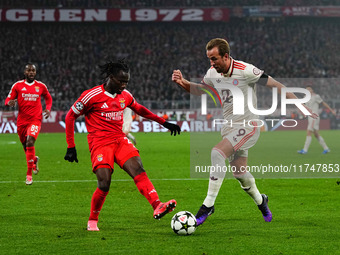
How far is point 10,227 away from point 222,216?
8.86 ft

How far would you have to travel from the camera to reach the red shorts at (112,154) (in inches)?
289

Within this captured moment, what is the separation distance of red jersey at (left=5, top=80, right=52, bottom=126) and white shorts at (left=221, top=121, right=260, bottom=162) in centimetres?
623

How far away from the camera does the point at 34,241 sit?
670 cm

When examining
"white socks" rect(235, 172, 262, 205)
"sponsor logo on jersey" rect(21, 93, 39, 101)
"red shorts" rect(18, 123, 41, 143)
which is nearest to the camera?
"white socks" rect(235, 172, 262, 205)

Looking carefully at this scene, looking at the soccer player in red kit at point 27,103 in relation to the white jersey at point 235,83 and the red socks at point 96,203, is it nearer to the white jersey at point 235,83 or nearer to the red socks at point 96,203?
the red socks at point 96,203

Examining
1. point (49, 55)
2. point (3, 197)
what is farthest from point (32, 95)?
point (49, 55)

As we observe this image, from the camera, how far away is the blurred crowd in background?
4244 cm

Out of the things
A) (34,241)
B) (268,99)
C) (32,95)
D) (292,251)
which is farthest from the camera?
(268,99)

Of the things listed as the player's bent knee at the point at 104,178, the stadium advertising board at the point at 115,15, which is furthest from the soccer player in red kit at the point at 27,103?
the stadium advertising board at the point at 115,15

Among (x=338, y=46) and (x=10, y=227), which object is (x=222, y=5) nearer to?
(x=338, y=46)

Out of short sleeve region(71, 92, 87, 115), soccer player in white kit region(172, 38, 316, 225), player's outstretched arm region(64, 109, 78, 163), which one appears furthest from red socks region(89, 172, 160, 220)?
short sleeve region(71, 92, 87, 115)

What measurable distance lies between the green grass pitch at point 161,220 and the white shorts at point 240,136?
0.92m

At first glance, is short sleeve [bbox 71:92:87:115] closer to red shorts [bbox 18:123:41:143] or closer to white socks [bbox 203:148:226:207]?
white socks [bbox 203:148:226:207]

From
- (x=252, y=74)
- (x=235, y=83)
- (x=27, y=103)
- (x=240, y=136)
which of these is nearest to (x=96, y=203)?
(x=240, y=136)
